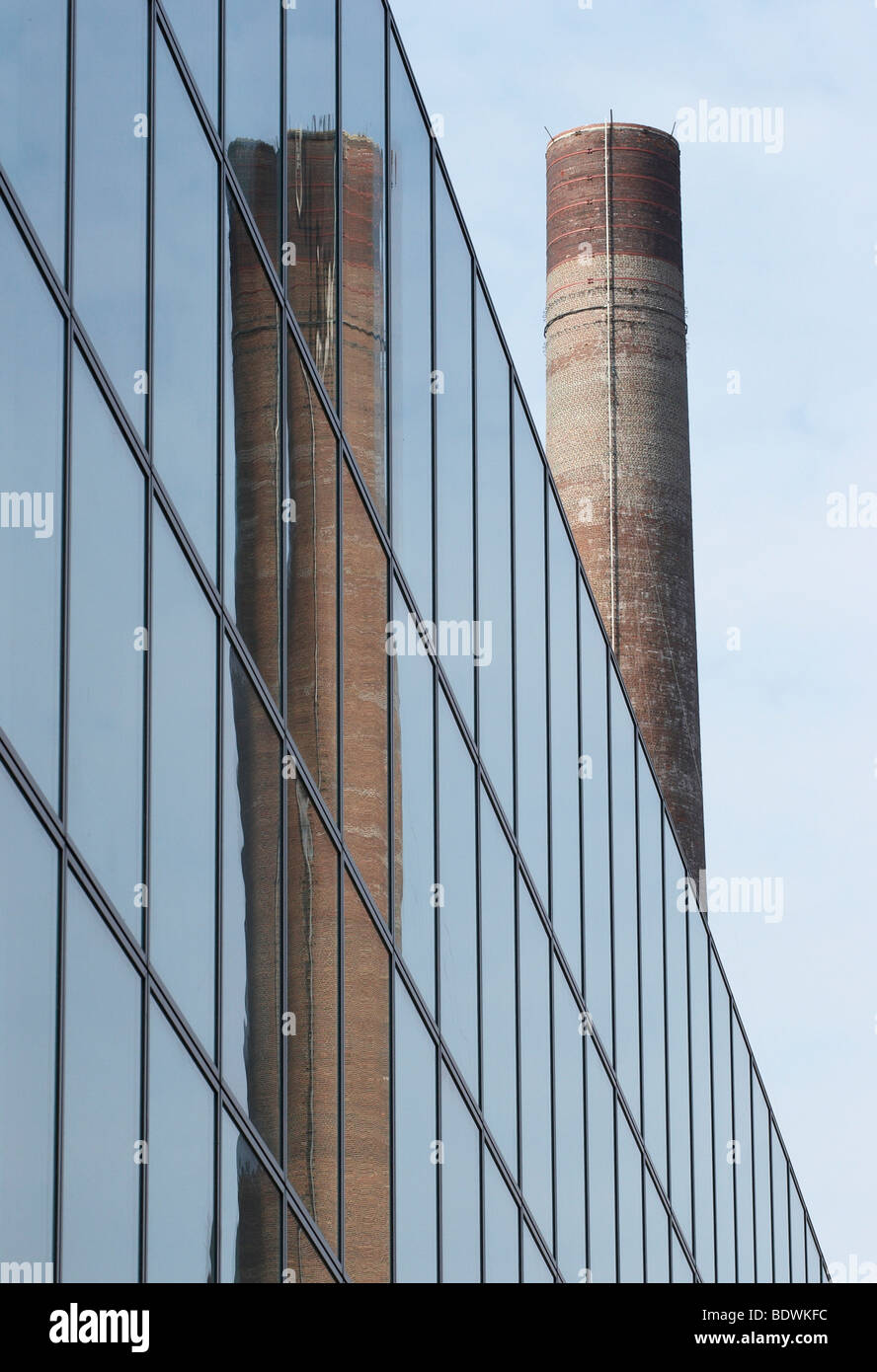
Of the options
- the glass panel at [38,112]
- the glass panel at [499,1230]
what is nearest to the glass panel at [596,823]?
the glass panel at [499,1230]

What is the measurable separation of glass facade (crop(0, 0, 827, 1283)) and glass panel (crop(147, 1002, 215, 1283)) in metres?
0.04

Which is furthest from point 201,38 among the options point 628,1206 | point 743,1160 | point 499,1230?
point 743,1160

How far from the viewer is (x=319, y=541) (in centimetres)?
1354

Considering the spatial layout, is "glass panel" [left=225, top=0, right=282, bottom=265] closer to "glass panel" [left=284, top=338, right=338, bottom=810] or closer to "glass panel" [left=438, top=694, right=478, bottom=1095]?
"glass panel" [left=284, top=338, right=338, bottom=810]

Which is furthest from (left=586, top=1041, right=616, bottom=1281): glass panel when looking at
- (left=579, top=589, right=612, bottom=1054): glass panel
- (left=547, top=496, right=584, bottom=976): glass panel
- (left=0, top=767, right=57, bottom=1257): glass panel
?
(left=0, top=767, right=57, bottom=1257): glass panel

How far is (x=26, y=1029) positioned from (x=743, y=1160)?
69.0 feet

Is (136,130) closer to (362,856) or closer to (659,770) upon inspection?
(362,856)

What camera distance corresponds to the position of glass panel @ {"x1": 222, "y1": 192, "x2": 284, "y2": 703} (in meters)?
11.9

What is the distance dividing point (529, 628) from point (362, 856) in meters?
5.83

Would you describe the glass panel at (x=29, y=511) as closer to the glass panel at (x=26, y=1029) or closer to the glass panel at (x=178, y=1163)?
the glass panel at (x=26, y=1029)

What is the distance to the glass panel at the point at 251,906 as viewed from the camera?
1121 cm
